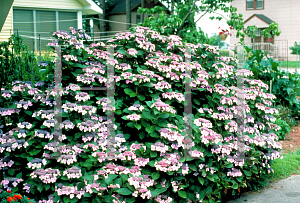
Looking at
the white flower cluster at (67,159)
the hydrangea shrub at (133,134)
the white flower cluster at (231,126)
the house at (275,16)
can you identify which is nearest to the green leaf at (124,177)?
the hydrangea shrub at (133,134)

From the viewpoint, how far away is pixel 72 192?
2.58 metres

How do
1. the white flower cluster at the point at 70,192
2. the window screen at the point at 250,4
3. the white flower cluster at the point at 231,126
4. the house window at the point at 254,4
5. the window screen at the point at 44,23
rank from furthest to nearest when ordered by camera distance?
1. the window screen at the point at 250,4
2. the house window at the point at 254,4
3. the window screen at the point at 44,23
4. the white flower cluster at the point at 231,126
5. the white flower cluster at the point at 70,192

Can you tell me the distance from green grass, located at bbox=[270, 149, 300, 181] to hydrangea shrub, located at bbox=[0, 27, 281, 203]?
1.25 feet

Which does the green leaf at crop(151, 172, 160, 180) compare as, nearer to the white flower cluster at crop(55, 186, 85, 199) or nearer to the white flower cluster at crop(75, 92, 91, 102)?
the white flower cluster at crop(55, 186, 85, 199)

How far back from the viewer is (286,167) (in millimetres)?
4359

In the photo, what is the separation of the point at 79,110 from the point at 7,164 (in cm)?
85

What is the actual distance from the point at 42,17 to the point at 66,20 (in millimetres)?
938

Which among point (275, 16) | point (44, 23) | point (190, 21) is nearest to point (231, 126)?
point (190, 21)

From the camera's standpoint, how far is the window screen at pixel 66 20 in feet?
43.0

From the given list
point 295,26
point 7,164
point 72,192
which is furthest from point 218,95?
point 295,26

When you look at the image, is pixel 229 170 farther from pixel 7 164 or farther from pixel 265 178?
pixel 7 164

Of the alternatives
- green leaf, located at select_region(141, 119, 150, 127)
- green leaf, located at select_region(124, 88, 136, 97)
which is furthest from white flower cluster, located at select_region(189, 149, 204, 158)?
green leaf, located at select_region(124, 88, 136, 97)

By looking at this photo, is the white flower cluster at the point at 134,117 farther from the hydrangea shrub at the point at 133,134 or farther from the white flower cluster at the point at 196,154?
the white flower cluster at the point at 196,154

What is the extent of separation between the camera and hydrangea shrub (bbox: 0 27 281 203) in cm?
276
